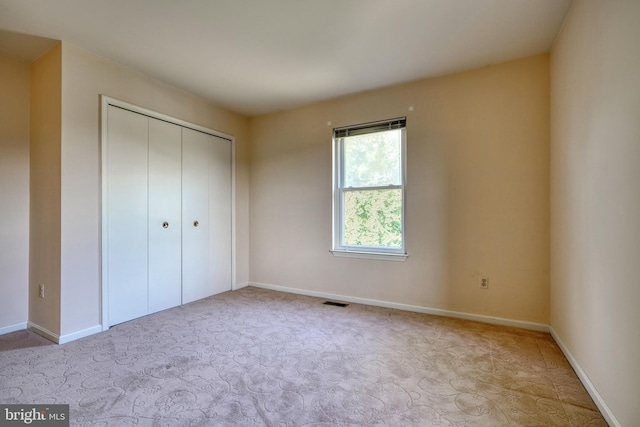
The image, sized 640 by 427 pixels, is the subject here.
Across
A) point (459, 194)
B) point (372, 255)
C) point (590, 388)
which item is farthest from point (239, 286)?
point (590, 388)

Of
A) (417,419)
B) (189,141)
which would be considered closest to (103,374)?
(417,419)

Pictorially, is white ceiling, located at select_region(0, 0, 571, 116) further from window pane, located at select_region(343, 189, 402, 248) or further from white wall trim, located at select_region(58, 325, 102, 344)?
white wall trim, located at select_region(58, 325, 102, 344)

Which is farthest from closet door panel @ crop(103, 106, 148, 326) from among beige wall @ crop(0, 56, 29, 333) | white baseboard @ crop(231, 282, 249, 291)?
white baseboard @ crop(231, 282, 249, 291)

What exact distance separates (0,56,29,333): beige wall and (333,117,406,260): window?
10.5ft

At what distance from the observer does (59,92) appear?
257 centimetres

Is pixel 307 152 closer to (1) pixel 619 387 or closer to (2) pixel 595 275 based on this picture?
(2) pixel 595 275

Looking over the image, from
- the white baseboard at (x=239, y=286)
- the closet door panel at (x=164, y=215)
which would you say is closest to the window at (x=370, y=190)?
the white baseboard at (x=239, y=286)

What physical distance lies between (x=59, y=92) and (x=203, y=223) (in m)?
1.89

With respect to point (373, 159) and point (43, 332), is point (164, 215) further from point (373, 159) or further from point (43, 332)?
point (373, 159)

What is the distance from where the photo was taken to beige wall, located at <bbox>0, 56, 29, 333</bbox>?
8.99 feet

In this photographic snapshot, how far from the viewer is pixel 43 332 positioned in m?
2.68

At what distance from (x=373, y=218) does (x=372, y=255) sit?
0.45 meters

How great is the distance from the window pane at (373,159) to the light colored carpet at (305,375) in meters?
1.63

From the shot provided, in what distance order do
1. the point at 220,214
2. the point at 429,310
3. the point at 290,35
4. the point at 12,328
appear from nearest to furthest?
1. the point at 290,35
2. the point at 12,328
3. the point at 429,310
4. the point at 220,214
